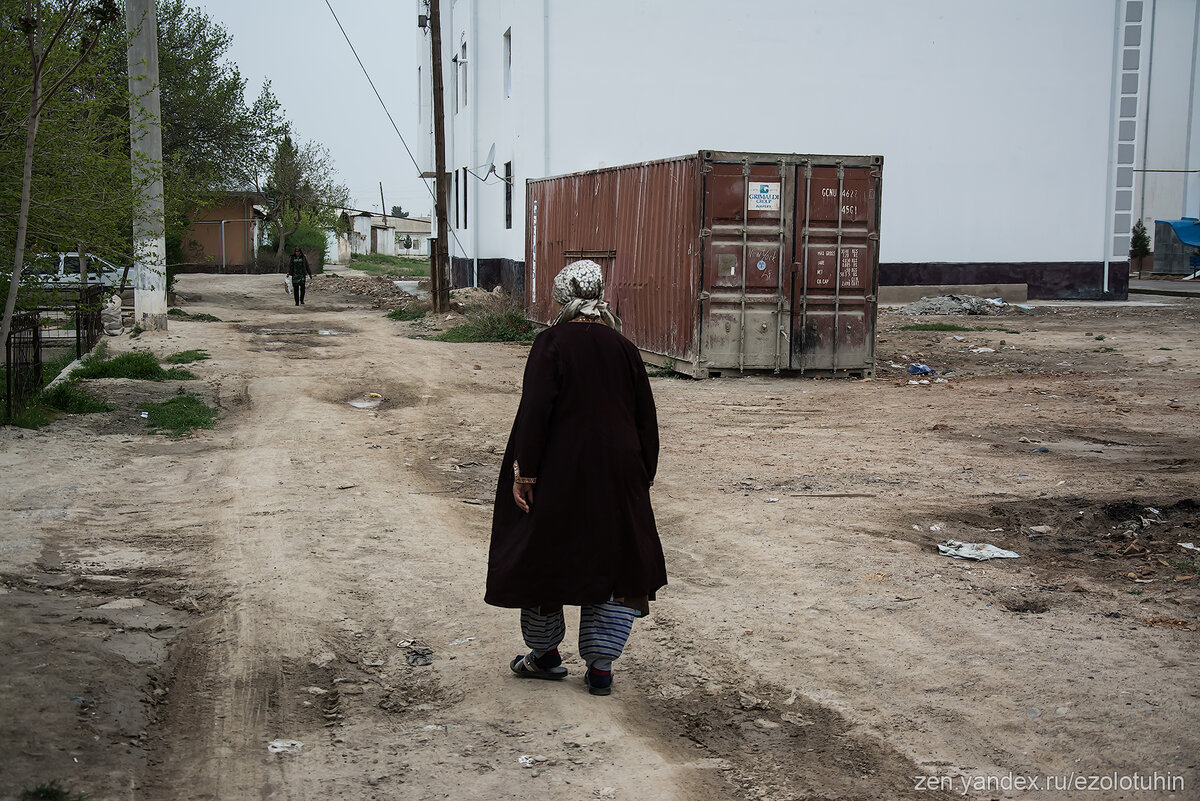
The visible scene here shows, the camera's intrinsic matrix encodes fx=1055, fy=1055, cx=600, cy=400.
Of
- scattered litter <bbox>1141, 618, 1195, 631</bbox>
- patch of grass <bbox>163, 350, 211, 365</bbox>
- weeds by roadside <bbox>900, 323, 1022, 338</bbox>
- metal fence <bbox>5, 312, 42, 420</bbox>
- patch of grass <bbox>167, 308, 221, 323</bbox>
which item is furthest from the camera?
patch of grass <bbox>167, 308, 221, 323</bbox>

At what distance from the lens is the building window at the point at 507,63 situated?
2721 cm

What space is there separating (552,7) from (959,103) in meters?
11.1

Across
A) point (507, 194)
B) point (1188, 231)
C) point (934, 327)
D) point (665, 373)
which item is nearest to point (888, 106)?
point (934, 327)

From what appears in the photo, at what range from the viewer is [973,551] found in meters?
6.36

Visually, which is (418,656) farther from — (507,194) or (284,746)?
(507,194)

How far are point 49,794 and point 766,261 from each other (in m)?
11.8

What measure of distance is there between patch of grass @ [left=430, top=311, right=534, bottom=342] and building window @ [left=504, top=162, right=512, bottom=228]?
6828 millimetres

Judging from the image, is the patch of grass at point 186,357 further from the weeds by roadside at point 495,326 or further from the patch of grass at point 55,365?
the weeds by roadside at point 495,326

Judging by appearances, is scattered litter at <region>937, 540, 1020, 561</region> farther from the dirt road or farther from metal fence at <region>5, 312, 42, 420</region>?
metal fence at <region>5, 312, 42, 420</region>

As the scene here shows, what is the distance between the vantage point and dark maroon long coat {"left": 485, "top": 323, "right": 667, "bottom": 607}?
4.22 m

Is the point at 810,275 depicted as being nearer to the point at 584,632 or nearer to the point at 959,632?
the point at 959,632

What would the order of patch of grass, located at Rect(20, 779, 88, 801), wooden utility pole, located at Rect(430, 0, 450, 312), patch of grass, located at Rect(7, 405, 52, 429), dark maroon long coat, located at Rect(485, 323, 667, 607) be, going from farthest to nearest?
wooden utility pole, located at Rect(430, 0, 450, 312) → patch of grass, located at Rect(7, 405, 52, 429) → dark maroon long coat, located at Rect(485, 323, 667, 607) → patch of grass, located at Rect(20, 779, 88, 801)

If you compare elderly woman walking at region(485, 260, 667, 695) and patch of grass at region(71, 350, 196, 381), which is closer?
elderly woman walking at region(485, 260, 667, 695)

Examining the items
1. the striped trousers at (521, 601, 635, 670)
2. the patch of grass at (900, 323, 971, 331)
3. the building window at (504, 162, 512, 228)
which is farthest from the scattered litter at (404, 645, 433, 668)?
the building window at (504, 162, 512, 228)
